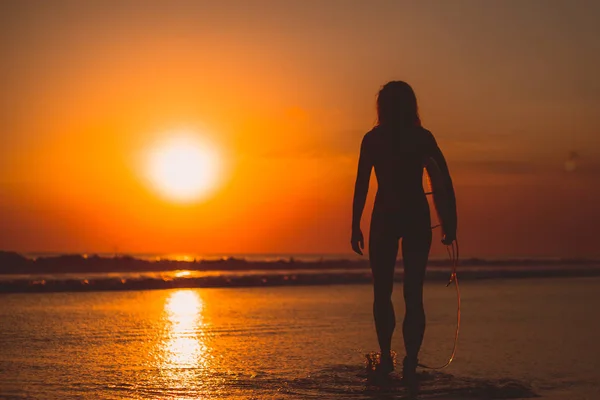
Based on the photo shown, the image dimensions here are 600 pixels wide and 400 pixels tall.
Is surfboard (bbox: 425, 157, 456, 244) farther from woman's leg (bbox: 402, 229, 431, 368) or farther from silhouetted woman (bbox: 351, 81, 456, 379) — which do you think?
woman's leg (bbox: 402, 229, 431, 368)

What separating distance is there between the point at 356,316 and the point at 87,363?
5253 millimetres

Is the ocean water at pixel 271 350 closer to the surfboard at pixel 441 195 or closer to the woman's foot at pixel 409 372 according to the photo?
the woman's foot at pixel 409 372

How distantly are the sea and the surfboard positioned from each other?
1271mm

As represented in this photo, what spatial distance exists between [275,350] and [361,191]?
2.18 meters

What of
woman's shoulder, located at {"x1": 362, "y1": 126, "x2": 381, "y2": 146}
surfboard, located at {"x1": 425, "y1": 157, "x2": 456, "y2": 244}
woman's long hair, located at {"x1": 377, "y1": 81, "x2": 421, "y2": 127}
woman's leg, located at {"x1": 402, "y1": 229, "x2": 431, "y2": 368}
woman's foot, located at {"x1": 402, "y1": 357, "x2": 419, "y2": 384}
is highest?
woman's long hair, located at {"x1": 377, "y1": 81, "x2": 421, "y2": 127}

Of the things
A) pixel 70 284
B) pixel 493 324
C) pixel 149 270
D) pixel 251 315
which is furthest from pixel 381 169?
pixel 149 270

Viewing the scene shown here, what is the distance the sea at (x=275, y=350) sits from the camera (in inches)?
219

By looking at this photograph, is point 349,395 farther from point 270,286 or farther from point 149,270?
point 149,270

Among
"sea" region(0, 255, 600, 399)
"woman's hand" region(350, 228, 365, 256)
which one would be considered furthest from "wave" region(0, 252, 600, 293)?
"woman's hand" region(350, 228, 365, 256)

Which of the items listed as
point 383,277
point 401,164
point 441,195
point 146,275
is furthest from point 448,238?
point 146,275

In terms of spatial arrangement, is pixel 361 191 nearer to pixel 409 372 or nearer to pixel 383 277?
pixel 383 277

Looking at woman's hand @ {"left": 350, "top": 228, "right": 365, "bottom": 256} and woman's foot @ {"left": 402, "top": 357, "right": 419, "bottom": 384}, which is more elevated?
woman's hand @ {"left": 350, "top": 228, "right": 365, "bottom": 256}

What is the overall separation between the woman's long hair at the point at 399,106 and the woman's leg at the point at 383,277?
0.91 metres

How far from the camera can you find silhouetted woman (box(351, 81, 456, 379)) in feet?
19.9
